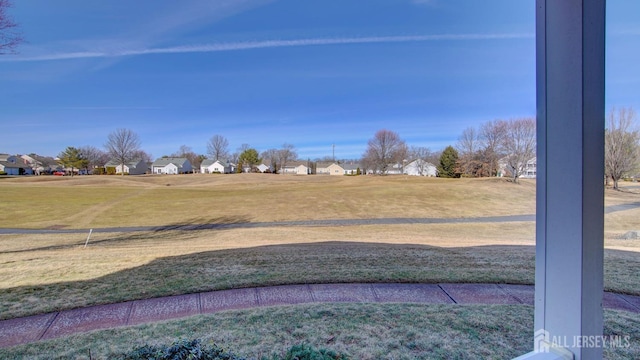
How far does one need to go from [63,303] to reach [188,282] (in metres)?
1.06

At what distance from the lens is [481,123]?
20.1 metres

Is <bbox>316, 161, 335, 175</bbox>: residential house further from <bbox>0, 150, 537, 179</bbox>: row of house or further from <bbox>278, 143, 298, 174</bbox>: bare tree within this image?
<bbox>278, 143, 298, 174</bbox>: bare tree

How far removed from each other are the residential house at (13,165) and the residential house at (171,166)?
65.4ft

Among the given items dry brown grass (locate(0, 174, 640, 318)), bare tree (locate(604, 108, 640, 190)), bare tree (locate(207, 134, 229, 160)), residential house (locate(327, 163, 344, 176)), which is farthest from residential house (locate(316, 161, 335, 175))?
bare tree (locate(604, 108, 640, 190))

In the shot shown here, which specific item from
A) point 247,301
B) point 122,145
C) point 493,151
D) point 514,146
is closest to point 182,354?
point 247,301

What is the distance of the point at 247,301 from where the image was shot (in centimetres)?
278

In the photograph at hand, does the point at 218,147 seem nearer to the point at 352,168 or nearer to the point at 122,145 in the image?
the point at 352,168

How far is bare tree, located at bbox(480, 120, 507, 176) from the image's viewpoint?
18.6 metres

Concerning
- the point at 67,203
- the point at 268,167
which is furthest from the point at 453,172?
the point at 67,203

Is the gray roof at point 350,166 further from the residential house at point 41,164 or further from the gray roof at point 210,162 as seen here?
the residential house at point 41,164

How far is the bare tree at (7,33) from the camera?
3.90 m

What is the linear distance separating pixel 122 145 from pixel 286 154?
25.0 metres

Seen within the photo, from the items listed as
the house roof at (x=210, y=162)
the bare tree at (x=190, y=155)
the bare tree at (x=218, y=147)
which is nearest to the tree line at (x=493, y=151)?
the bare tree at (x=218, y=147)

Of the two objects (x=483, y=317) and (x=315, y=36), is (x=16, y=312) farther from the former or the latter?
(x=315, y=36)
